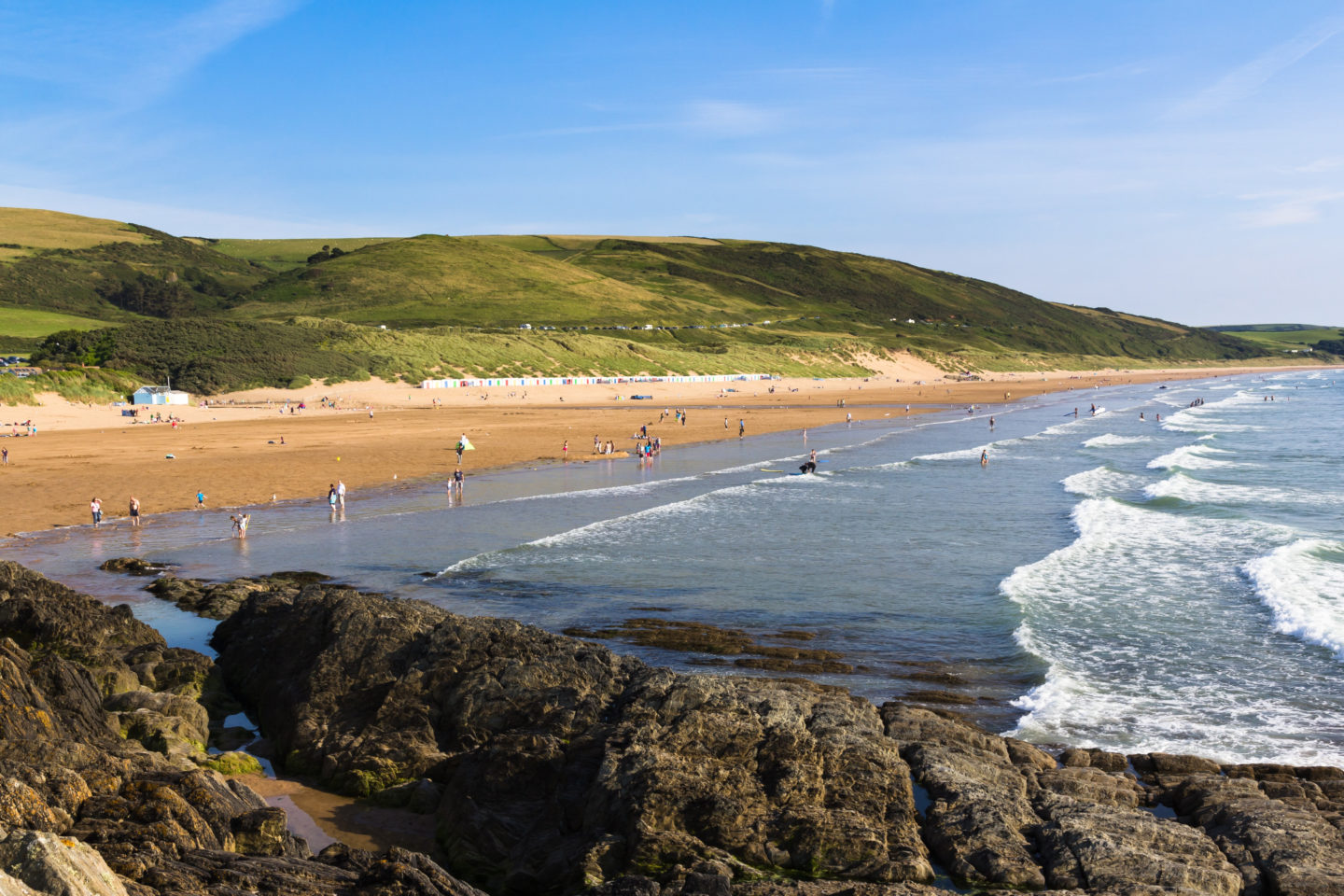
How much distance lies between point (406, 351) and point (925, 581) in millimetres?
87482

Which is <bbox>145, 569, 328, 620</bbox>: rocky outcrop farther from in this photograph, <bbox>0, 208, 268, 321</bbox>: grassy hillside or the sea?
<bbox>0, 208, 268, 321</bbox>: grassy hillside

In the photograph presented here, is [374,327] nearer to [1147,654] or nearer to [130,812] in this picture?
[1147,654]

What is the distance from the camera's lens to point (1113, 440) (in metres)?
58.9

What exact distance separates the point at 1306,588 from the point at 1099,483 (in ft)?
59.5

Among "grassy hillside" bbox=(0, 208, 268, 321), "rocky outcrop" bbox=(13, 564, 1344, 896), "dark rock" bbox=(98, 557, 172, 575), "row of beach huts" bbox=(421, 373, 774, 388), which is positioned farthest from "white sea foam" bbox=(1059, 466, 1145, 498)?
"grassy hillside" bbox=(0, 208, 268, 321)

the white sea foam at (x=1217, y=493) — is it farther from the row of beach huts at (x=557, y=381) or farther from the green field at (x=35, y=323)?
the green field at (x=35, y=323)

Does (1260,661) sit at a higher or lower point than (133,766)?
lower

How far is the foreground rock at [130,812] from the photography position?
633 centimetres

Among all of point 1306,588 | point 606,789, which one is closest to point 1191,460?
point 1306,588

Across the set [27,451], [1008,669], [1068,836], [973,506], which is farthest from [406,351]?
[1068,836]

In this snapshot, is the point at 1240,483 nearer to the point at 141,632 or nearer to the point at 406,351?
the point at 141,632

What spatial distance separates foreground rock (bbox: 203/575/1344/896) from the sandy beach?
2100 cm

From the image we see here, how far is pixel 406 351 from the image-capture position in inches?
4035

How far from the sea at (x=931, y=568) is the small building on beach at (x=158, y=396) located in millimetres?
37611
